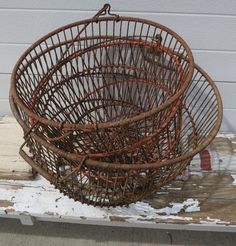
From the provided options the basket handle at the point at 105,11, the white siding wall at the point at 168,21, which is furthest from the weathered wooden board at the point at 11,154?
the basket handle at the point at 105,11

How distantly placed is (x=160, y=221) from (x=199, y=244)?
0.21 m

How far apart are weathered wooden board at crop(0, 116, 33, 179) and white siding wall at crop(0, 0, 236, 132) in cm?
25

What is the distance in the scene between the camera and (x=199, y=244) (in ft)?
3.64

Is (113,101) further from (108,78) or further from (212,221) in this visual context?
(212,221)

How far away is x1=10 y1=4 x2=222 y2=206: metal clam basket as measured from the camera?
90cm

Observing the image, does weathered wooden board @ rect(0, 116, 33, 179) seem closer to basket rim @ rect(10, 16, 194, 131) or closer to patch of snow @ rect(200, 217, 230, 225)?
basket rim @ rect(10, 16, 194, 131)

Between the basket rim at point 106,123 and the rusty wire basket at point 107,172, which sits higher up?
the basket rim at point 106,123

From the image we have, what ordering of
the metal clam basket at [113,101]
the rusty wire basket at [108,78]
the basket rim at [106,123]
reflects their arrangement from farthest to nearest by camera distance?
the rusty wire basket at [108,78] → the metal clam basket at [113,101] → the basket rim at [106,123]

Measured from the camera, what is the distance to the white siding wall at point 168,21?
105 centimetres

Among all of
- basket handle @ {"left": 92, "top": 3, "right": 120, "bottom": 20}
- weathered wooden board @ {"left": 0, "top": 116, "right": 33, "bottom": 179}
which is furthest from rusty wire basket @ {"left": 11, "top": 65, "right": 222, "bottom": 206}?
basket handle @ {"left": 92, "top": 3, "right": 120, "bottom": 20}

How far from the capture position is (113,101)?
1230 mm

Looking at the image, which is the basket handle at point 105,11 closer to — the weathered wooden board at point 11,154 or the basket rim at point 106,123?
the basket rim at point 106,123

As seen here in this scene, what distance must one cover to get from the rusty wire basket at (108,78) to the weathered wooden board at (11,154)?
0.50 ft

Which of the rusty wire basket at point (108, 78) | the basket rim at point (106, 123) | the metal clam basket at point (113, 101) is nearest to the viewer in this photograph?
the basket rim at point (106, 123)
